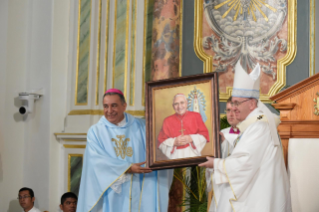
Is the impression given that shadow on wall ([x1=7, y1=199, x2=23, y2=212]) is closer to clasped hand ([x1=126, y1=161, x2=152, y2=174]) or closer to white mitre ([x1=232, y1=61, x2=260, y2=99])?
clasped hand ([x1=126, y1=161, x2=152, y2=174])

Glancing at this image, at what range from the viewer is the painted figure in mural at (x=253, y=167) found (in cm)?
348

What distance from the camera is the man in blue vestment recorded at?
4289 millimetres

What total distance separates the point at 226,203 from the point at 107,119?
1644 mm

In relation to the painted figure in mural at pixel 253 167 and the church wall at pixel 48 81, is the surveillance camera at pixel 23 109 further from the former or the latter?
the painted figure in mural at pixel 253 167

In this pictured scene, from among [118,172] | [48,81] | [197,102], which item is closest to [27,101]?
[48,81]

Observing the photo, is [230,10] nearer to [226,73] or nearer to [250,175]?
[226,73]

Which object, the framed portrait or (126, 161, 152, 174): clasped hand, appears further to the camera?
(126, 161, 152, 174): clasped hand

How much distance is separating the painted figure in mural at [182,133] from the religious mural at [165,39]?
1.92 metres

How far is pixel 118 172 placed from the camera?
425cm

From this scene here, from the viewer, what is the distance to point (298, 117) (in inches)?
183

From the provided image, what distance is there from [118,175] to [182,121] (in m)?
0.90

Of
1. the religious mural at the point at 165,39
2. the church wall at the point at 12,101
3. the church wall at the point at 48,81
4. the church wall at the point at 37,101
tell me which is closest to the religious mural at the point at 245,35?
the church wall at the point at 48,81

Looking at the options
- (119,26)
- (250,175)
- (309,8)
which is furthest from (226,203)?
(309,8)

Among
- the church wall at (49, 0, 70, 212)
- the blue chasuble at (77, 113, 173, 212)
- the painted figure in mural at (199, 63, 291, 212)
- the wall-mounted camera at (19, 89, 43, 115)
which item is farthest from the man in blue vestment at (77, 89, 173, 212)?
the wall-mounted camera at (19, 89, 43, 115)
